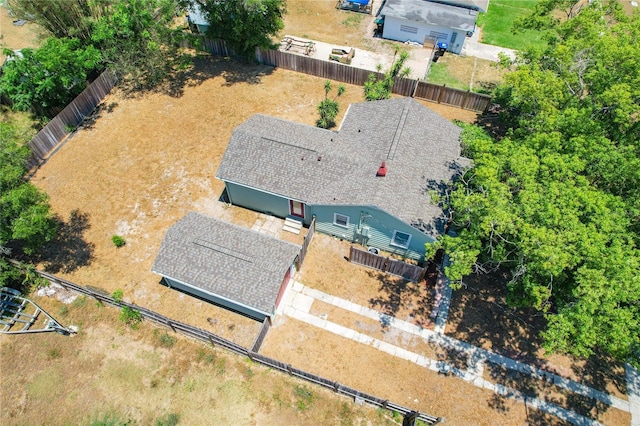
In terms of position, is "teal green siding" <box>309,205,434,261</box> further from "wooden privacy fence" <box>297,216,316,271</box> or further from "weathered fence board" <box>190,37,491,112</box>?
"weathered fence board" <box>190,37,491,112</box>

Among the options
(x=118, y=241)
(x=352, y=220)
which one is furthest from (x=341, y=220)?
(x=118, y=241)

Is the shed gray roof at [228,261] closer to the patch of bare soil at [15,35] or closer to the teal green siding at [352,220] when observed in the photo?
the teal green siding at [352,220]

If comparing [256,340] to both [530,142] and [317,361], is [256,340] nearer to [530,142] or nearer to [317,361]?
[317,361]

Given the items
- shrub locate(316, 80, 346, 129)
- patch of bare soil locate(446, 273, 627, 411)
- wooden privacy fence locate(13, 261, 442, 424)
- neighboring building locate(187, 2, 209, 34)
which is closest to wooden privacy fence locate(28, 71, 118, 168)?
neighboring building locate(187, 2, 209, 34)

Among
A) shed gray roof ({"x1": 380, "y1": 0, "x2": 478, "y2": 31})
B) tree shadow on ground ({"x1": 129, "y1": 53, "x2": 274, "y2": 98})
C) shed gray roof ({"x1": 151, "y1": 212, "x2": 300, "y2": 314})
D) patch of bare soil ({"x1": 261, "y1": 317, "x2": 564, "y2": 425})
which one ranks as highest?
shed gray roof ({"x1": 380, "y1": 0, "x2": 478, "y2": 31})

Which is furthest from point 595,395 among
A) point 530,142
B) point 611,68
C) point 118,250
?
point 118,250

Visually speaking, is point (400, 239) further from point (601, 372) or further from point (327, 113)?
point (327, 113)
